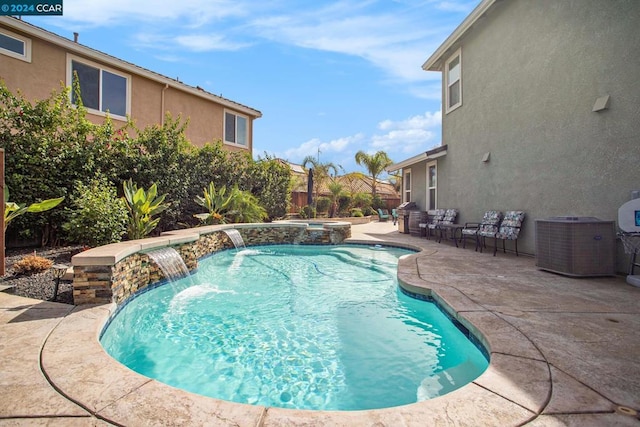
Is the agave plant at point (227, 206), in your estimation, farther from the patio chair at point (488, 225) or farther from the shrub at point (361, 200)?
the shrub at point (361, 200)

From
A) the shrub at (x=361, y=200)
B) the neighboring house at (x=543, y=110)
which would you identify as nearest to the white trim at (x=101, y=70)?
the neighboring house at (x=543, y=110)

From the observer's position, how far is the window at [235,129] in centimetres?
1678

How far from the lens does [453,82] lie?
11672mm

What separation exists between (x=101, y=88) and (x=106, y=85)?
265 millimetres

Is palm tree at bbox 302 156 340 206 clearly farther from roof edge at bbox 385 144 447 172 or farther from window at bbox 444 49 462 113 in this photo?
Answer: window at bbox 444 49 462 113

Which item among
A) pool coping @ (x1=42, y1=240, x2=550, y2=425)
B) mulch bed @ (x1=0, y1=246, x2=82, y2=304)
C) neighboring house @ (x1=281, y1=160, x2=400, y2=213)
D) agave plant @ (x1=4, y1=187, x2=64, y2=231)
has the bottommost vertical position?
pool coping @ (x1=42, y1=240, x2=550, y2=425)

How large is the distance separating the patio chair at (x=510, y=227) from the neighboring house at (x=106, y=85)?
11.6 meters

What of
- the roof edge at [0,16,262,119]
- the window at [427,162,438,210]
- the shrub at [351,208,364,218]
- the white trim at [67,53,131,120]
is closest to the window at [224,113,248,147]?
the roof edge at [0,16,262,119]

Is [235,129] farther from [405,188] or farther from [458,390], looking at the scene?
[458,390]

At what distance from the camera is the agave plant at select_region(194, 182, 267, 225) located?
35.9 ft

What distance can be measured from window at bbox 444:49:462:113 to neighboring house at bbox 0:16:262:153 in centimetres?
991

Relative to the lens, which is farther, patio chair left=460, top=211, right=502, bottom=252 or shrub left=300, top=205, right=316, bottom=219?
shrub left=300, top=205, right=316, bottom=219

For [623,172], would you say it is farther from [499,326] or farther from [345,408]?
A: [345,408]

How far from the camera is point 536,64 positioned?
24.9 feet
